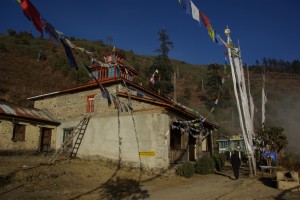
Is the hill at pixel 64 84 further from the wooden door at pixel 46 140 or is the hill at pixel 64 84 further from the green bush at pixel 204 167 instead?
the green bush at pixel 204 167

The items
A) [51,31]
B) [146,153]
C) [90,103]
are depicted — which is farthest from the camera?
[90,103]

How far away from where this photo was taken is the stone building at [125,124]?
17672 mm

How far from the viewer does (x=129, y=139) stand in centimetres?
1855

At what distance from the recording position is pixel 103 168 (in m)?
18.2

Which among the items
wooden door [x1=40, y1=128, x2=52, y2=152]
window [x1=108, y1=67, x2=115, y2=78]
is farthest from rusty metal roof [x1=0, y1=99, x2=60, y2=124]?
window [x1=108, y1=67, x2=115, y2=78]

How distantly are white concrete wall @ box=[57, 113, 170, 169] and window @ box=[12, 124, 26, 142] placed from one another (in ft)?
15.1

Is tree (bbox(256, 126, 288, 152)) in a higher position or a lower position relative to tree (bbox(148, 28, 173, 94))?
lower

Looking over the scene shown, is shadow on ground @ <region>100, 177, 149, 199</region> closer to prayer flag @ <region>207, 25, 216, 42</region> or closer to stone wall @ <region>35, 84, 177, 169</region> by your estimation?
stone wall @ <region>35, 84, 177, 169</region>

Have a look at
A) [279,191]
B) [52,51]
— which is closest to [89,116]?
[279,191]

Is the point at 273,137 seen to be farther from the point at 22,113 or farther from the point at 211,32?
the point at 22,113

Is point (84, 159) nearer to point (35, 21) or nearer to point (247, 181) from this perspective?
point (247, 181)

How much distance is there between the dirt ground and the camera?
11250 mm

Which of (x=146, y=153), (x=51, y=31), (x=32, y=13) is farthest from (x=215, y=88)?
(x=32, y=13)

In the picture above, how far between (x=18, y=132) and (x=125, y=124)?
8572 millimetres
